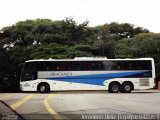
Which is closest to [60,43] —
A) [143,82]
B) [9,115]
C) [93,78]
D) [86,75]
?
[86,75]

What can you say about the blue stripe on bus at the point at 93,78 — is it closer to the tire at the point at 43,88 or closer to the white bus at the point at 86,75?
the white bus at the point at 86,75

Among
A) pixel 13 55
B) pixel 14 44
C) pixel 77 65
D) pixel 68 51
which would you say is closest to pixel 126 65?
pixel 77 65

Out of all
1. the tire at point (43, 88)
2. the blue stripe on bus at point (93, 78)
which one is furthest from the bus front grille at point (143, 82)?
the tire at point (43, 88)

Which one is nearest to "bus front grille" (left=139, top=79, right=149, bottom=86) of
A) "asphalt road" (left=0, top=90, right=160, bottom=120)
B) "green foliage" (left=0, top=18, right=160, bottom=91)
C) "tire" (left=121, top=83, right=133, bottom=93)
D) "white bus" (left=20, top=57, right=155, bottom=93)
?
"white bus" (left=20, top=57, right=155, bottom=93)

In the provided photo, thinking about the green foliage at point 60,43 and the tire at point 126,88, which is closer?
the tire at point 126,88

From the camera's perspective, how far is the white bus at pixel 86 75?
109ft

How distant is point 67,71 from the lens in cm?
3338

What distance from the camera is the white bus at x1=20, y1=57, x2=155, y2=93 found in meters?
33.2

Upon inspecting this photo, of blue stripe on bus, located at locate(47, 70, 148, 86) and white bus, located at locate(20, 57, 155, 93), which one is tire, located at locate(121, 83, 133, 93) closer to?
white bus, located at locate(20, 57, 155, 93)

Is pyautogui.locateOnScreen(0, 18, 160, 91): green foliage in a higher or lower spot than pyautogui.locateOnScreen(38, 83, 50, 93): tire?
higher

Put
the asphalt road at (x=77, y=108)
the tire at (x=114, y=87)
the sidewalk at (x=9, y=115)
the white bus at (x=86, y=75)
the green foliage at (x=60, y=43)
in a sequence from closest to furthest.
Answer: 1. the sidewalk at (x=9, y=115)
2. the asphalt road at (x=77, y=108)
3. the tire at (x=114, y=87)
4. the white bus at (x=86, y=75)
5. the green foliage at (x=60, y=43)

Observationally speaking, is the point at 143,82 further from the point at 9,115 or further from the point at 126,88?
the point at 9,115

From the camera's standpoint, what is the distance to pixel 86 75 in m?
33.2

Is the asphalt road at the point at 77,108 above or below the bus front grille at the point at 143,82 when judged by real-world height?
below
